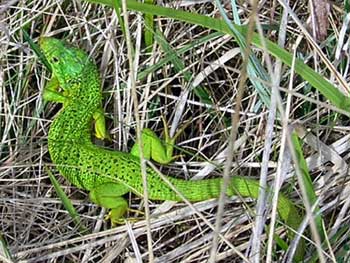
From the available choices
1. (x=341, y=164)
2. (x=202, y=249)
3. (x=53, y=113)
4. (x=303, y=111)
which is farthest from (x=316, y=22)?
(x=53, y=113)

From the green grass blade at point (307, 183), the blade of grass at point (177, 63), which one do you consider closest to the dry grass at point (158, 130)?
the blade of grass at point (177, 63)

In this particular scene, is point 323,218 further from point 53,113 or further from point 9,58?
point 9,58

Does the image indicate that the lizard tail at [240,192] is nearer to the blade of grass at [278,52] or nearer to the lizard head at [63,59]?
the blade of grass at [278,52]

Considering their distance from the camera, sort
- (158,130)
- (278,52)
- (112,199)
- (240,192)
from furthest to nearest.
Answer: (158,130), (112,199), (240,192), (278,52)

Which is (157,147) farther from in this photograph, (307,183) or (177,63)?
(307,183)

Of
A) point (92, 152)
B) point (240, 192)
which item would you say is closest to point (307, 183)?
point (240, 192)

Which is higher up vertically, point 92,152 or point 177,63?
point 177,63
